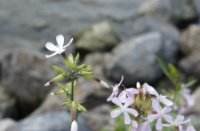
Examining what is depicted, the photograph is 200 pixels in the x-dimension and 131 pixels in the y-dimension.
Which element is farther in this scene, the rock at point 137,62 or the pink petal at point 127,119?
the rock at point 137,62

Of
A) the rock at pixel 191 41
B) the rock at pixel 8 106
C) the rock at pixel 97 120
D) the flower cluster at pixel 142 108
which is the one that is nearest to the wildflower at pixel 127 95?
the flower cluster at pixel 142 108

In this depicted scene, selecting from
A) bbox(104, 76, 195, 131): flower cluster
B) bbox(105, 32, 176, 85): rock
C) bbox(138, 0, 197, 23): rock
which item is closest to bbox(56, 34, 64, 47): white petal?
bbox(104, 76, 195, 131): flower cluster

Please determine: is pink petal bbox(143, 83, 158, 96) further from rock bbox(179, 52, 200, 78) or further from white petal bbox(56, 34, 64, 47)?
rock bbox(179, 52, 200, 78)

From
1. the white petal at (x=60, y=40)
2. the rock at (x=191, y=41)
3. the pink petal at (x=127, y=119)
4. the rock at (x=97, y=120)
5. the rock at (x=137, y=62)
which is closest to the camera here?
the pink petal at (x=127, y=119)

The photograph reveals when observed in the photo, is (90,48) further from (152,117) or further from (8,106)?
(152,117)

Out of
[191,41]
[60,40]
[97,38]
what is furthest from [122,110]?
[97,38]

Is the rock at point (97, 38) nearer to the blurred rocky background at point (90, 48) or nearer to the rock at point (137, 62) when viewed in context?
the blurred rocky background at point (90, 48)
